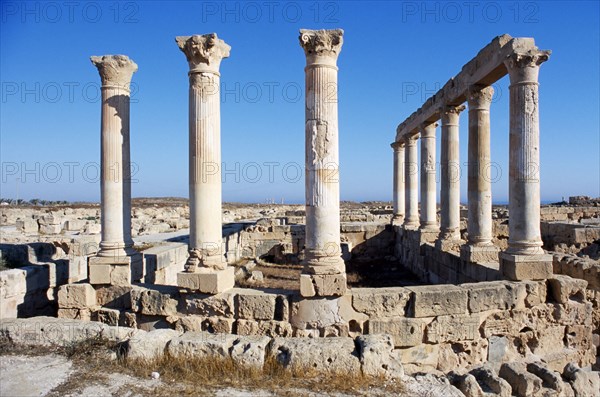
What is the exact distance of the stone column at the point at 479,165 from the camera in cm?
1304

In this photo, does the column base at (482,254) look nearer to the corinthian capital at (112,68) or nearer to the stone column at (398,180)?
the corinthian capital at (112,68)

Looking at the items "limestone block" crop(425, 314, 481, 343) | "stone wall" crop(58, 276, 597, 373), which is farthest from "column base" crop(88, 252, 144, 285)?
"limestone block" crop(425, 314, 481, 343)

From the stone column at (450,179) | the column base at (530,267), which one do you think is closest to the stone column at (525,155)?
the column base at (530,267)

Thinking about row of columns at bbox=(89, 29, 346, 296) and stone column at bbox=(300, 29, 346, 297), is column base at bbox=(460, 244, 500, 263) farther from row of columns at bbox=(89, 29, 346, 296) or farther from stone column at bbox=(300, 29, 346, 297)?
stone column at bbox=(300, 29, 346, 297)

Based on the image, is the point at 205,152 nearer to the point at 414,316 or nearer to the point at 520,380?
the point at 414,316

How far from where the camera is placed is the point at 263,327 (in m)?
8.32

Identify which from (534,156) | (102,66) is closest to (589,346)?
(534,156)

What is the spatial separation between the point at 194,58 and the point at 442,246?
398 inches

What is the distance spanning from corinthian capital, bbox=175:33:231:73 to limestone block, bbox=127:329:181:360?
518cm

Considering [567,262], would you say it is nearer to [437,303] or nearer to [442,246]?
[442,246]

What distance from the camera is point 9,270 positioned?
374 inches

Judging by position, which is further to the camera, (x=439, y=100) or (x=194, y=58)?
(x=439, y=100)

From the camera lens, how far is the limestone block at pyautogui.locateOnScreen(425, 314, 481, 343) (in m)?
8.19

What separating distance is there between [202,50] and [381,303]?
592 cm
